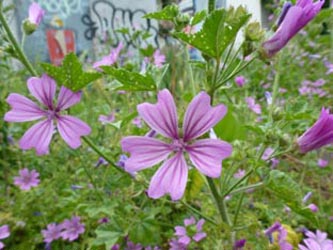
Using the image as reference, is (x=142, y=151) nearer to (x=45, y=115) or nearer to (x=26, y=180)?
(x=45, y=115)

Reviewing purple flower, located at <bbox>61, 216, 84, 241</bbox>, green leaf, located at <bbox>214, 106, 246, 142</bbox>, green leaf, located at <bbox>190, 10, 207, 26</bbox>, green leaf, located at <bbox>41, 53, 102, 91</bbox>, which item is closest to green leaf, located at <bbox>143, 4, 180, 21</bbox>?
green leaf, located at <bbox>190, 10, 207, 26</bbox>

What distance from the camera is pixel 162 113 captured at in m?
0.52

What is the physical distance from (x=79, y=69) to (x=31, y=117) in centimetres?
11

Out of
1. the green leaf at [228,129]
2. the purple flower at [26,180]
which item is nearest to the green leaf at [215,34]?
the green leaf at [228,129]

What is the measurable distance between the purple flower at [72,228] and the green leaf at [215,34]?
594 mm

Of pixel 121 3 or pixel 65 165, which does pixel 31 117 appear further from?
pixel 121 3

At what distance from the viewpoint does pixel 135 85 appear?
57cm

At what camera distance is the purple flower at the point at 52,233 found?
0.96m

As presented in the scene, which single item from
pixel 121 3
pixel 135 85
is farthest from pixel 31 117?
pixel 121 3

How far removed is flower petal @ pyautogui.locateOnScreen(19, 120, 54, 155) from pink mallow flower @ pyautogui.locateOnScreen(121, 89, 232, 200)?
145 mm

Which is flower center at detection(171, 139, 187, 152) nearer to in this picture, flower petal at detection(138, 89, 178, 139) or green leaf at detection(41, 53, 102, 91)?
flower petal at detection(138, 89, 178, 139)

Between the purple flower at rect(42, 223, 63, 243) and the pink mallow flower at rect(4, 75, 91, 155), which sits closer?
the pink mallow flower at rect(4, 75, 91, 155)

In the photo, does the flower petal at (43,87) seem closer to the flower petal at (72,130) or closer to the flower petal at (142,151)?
the flower petal at (72,130)

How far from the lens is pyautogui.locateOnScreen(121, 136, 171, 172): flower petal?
0.50 m
